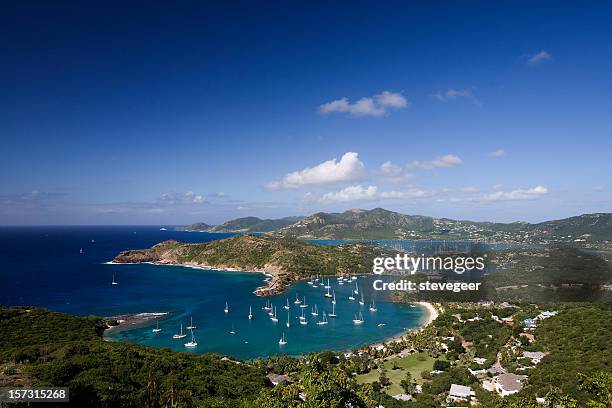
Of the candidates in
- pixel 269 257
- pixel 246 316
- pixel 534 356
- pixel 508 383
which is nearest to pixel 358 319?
pixel 246 316

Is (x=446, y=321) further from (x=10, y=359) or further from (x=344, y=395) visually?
(x=10, y=359)

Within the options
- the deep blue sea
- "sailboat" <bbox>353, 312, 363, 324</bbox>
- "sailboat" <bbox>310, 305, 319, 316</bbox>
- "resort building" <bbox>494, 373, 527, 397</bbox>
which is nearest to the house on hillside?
"resort building" <bbox>494, 373, 527, 397</bbox>

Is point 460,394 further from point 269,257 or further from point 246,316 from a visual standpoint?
point 269,257

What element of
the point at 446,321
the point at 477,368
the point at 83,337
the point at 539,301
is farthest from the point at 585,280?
the point at 83,337

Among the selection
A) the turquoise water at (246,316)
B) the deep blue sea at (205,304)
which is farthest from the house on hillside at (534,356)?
the turquoise water at (246,316)

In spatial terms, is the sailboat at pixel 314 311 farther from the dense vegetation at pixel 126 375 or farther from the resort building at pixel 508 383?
→ the resort building at pixel 508 383

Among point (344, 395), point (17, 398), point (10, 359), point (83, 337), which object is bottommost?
point (83, 337)
